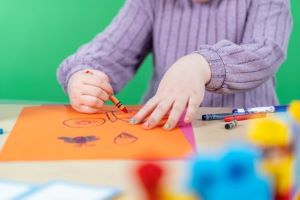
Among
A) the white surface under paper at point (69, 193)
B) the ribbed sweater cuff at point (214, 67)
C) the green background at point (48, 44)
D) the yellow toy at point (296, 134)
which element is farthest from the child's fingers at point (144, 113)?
the green background at point (48, 44)

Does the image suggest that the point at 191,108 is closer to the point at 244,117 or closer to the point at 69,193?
the point at 244,117

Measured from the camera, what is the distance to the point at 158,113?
0.64 metres

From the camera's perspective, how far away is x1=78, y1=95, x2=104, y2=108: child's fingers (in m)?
0.74

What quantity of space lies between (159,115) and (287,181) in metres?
0.41

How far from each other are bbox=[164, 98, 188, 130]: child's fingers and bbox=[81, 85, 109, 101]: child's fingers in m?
0.15

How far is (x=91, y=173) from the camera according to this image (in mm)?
457

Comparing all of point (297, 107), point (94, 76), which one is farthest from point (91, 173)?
point (94, 76)

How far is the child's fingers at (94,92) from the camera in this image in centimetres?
75

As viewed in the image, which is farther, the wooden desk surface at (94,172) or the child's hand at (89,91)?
the child's hand at (89,91)

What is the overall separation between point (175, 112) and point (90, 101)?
0.53 feet

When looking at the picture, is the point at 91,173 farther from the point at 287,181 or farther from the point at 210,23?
the point at 210,23

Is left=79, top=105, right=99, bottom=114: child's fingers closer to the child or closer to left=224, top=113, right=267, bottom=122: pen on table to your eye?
the child

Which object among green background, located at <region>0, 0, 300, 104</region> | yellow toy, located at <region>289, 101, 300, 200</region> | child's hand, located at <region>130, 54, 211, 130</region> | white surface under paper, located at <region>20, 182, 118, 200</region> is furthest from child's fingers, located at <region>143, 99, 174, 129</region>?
green background, located at <region>0, 0, 300, 104</region>

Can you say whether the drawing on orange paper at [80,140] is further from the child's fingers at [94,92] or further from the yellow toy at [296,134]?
the yellow toy at [296,134]
